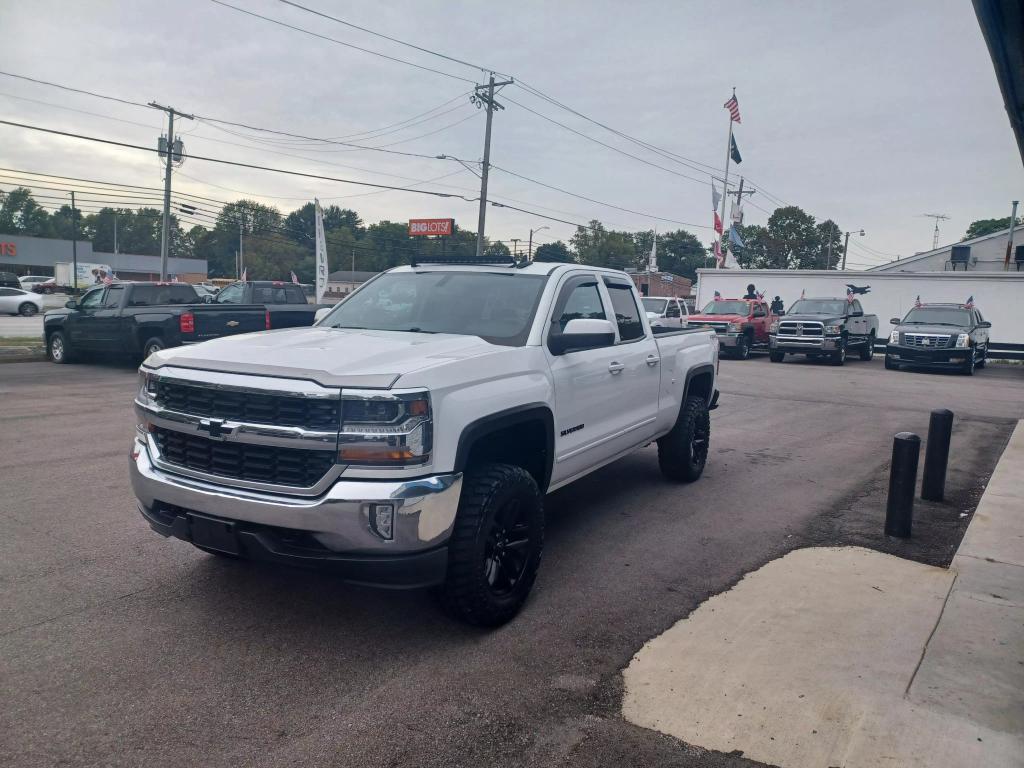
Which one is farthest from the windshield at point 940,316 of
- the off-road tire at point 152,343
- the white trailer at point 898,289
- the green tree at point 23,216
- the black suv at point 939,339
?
the green tree at point 23,216

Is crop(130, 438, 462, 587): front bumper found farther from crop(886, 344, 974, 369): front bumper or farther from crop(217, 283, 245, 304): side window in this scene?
crop(886, 344, 974, 369): front bumper

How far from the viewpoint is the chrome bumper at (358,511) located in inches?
Result: 134

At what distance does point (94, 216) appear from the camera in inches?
4916

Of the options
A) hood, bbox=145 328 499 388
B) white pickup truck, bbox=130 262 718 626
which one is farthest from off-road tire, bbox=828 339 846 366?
hood, bbox=145 328 499 388

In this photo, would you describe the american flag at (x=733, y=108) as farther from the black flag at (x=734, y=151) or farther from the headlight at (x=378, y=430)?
the headlight at (x=378, y=430)

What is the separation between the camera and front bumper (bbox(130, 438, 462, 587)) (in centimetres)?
340

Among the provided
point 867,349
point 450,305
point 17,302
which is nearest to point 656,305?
point 867,349

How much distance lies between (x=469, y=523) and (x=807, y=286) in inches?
1192

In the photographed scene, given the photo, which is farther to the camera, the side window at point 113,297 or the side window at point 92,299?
the side window at point 92,299

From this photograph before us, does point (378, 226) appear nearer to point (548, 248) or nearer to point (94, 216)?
point (94, 216)

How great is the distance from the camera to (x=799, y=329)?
74.9 feet

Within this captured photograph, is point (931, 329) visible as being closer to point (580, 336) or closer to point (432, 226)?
point (580, 336)

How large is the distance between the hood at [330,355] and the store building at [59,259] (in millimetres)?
67450

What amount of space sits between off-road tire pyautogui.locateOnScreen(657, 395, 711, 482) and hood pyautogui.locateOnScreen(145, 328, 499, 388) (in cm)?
314
